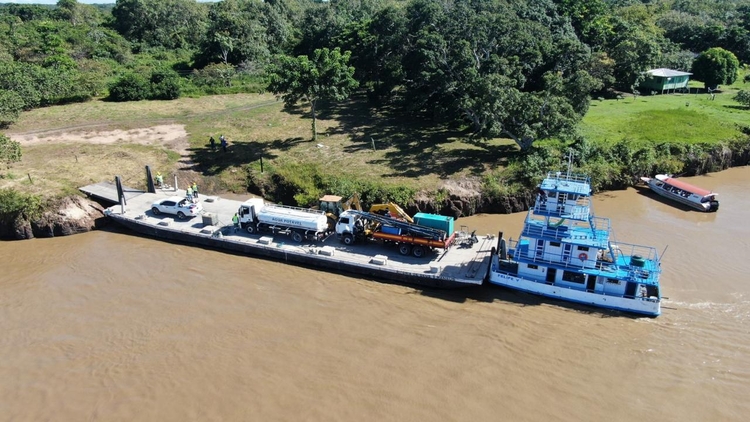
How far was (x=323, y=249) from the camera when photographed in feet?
90.2

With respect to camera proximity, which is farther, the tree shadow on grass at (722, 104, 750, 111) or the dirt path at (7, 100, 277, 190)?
the tree shadow on grass at (722, 104, 750, 111)

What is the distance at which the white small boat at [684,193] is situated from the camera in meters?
34.1

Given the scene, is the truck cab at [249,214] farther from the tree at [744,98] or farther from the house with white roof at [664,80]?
the tree at [744,98]

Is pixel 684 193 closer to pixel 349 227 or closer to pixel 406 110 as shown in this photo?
pixel 349 227

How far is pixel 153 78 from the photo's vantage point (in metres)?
58.3

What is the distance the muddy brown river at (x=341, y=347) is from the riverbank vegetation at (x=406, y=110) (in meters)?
10.1

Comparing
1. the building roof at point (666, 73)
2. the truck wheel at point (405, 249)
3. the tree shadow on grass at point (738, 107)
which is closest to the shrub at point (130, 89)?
the truck wheel at point (405, 249)

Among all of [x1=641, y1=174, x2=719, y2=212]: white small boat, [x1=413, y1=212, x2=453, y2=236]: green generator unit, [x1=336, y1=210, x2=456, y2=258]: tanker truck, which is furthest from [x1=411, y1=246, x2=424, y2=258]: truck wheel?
[x1=641, y1=174, x2=719, y2=212]: white small boat

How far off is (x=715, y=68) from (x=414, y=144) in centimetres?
4427

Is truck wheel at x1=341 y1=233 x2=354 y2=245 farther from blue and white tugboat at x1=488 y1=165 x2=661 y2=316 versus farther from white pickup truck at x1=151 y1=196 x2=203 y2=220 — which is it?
white pickup truck at x1=151 y1=196 x2=203 y2=220

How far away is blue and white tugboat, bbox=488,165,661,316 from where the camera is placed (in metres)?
23.1

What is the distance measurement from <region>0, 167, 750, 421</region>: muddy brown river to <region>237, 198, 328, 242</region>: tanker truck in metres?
2.25

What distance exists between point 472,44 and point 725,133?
78.4ft

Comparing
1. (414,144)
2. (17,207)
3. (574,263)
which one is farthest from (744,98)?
(17,207)
